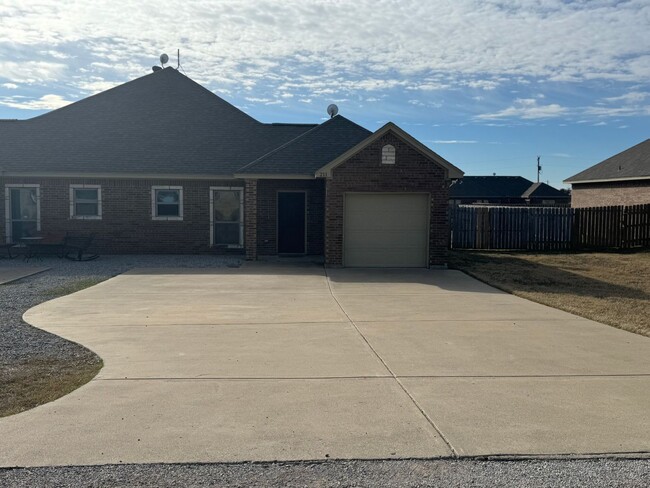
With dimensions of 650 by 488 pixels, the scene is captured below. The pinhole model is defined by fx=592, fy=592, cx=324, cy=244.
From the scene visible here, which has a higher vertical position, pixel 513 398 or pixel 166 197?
pixel 166 197

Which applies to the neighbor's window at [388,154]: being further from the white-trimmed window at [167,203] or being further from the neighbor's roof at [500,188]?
the neighbor's roof at [500,188]

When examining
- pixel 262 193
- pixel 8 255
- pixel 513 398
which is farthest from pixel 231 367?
pixel 8 255

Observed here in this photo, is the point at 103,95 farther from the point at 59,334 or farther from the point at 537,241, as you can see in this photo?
the point at 537,241

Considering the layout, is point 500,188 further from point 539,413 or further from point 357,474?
point 357,474

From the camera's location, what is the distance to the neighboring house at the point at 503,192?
205 feet

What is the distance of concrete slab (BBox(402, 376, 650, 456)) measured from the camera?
4.74 meters

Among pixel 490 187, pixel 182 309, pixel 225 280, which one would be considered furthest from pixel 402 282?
pixel 490 187

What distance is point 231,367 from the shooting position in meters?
6.89

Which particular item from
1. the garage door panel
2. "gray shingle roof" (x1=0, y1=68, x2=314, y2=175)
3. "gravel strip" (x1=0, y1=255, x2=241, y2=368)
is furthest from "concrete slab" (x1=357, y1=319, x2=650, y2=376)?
"gray shingle roof" (x1=0, y1=68, x2=314, y2=175)

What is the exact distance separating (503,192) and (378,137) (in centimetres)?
5239

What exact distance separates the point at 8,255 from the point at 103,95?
7.21 metres

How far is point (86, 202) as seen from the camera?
65.2 feet

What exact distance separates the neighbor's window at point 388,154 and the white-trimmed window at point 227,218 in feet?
18.7

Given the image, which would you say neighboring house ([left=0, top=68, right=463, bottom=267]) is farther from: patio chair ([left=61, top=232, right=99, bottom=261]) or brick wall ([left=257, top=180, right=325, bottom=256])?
patio chair ([left=61, top=232, right=99, bottom=261])
